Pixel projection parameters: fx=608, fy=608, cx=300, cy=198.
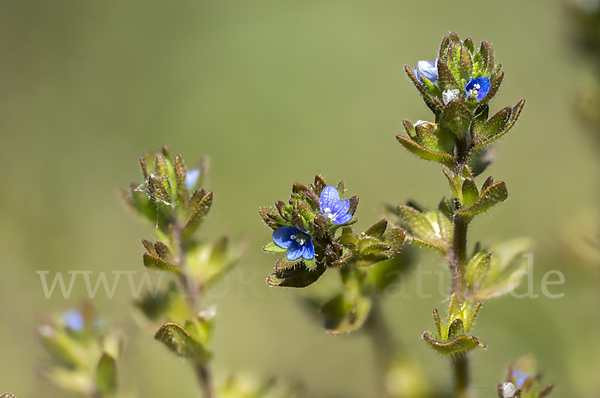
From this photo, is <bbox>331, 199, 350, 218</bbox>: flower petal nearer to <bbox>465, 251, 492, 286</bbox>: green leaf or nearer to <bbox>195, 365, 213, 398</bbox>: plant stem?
<bbox>465, 251, 492, 286</bbox>: green leaf

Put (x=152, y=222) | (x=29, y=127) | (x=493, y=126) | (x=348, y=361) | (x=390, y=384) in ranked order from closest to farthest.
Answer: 1. (x=493, y=126)
2. (x=152, y=222)
3. (x=390, y=384)
4. (x=348, y=361)
5. (x=29, y=127)

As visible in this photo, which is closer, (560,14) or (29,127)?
(560,14)

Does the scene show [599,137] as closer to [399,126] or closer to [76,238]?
[399,126]

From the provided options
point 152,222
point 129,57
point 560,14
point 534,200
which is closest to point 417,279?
point 534,200

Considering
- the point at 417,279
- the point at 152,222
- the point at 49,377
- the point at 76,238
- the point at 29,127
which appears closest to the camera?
the point at 152,222

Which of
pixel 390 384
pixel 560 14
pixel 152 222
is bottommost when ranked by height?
pixel 390 384

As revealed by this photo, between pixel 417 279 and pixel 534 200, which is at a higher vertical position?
pixel 534 200
